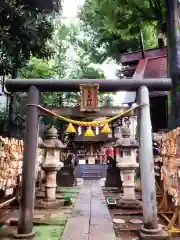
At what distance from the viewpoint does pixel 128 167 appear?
9680 millimetres

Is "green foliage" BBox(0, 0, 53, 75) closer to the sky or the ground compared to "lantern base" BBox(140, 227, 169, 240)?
closer to the sky

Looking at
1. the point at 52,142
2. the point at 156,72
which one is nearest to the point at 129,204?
the point at 52,142

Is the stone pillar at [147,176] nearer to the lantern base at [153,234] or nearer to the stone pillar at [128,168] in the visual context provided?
the lantern base at [153,234]

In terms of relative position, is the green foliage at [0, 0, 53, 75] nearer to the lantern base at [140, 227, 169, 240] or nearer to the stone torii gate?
the stone torii gate

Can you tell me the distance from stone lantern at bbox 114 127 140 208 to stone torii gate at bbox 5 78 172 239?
11.3ft

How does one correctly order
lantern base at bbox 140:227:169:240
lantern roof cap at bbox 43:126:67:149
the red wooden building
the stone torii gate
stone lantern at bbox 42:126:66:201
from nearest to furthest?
lantern base at bbox 140:227:169:240 < the stone torii gate < stone lantern at bbox 42:126:66:201 < lantern roof cap at bbox 43:126:67:149 < the red wooden building

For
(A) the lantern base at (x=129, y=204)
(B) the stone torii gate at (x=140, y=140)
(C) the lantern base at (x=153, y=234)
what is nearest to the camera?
(C) the lantern base at (x=153, y=234)

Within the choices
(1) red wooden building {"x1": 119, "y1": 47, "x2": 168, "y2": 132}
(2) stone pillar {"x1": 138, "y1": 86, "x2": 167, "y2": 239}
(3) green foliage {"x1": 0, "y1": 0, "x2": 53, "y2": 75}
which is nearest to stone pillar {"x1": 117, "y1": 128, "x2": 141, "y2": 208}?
(2) stone pillar {"x1": 138, "y1": 86, "x2": 167, "y2": 239}

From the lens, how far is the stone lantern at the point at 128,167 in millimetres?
9289

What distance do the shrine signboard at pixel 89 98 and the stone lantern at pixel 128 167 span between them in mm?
3947

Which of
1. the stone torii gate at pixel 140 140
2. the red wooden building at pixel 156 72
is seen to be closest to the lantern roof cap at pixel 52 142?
the stone torii gate at pixel 140 140

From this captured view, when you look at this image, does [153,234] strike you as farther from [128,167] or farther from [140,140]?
[128,167]

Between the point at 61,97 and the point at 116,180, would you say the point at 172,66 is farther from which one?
the point at 61,97

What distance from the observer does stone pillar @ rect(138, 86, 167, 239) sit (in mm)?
5570
